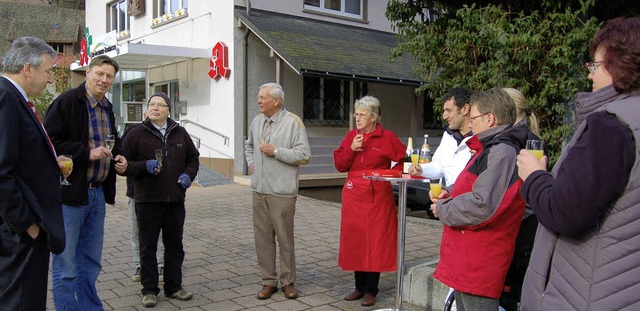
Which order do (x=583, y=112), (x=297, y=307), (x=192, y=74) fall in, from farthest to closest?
(x=192, y=74) → (x=297, y=307) → (x=583, y=112)

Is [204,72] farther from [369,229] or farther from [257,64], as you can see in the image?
[369,229]

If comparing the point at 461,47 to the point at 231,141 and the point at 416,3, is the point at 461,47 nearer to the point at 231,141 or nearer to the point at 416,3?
the point at 416,3

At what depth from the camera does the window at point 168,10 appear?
14.8 meters

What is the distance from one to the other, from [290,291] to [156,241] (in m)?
1.23

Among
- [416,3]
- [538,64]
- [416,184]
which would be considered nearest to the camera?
[538,64]

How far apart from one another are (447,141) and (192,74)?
11366 mm

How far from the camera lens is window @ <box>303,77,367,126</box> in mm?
14250

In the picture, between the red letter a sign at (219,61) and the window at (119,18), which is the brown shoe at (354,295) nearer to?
the red letter a sign at (219,61)

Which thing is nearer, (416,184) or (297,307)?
(297,307)

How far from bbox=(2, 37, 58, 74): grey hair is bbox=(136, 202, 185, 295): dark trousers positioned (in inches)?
72.1

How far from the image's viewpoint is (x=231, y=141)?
13227mm

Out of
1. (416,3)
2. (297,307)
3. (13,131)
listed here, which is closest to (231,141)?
(416,3)

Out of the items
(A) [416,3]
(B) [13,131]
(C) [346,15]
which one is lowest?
(B) [13,131]

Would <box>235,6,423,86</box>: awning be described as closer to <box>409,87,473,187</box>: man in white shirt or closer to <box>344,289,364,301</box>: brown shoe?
<box>344,289,364,301</box>: brown shoe
